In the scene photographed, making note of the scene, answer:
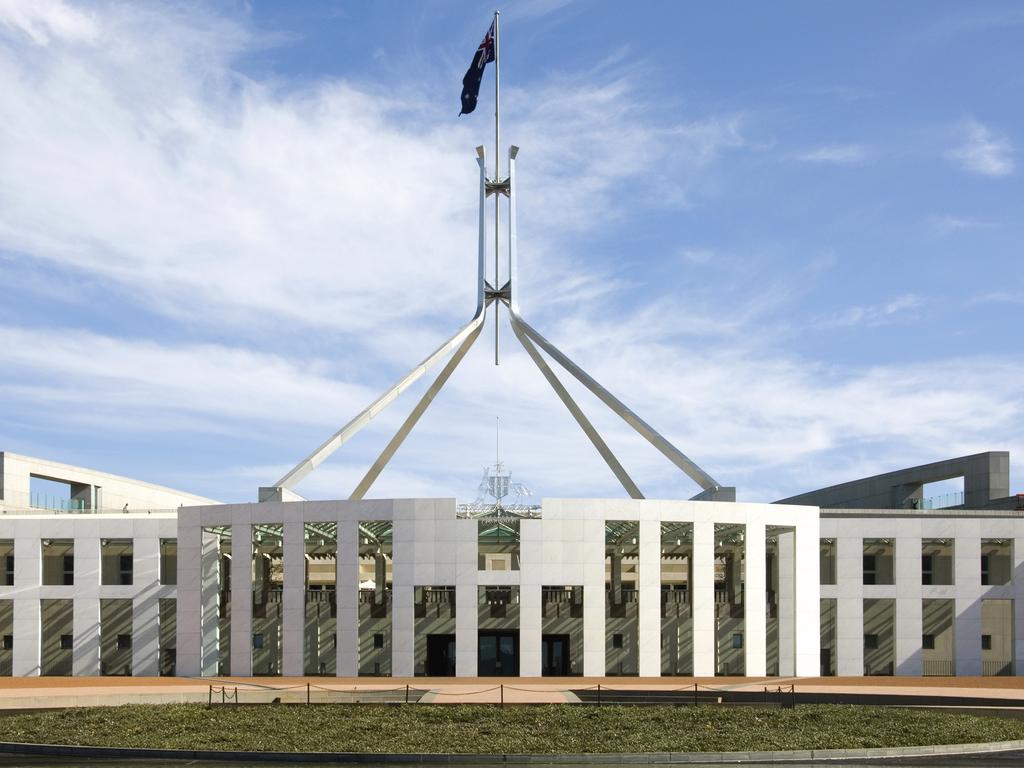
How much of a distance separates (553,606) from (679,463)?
8.29 metres

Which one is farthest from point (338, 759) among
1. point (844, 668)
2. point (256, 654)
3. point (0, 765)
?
point (844, 668)

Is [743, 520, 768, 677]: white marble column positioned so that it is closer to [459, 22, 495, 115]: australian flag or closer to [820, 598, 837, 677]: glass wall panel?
[820, 598, 837, 677]: glass wall panel

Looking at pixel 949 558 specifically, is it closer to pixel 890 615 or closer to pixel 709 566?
pixel 890 615

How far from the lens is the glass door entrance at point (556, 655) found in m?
52.0

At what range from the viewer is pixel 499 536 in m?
50.6

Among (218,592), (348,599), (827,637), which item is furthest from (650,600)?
(218,592)

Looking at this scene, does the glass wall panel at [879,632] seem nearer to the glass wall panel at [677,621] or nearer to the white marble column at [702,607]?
the glass wall panel at [677,621]

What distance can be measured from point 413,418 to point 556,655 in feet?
41.5

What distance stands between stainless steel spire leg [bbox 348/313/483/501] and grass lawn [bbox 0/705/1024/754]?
21.1 meters

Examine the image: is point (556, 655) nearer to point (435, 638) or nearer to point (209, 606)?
point (435, 638)

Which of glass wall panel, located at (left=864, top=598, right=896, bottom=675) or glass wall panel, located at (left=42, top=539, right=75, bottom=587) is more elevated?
glass wall panel, located at (left=42, top=539, right=75, bottom=587)

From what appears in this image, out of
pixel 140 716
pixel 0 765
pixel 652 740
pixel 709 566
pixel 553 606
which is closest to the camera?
pixel 0 765

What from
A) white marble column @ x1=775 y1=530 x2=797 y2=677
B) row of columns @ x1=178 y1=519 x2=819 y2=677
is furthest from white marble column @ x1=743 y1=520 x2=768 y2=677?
white marble column @ x1=775 y1=530 x2=797 y2=677

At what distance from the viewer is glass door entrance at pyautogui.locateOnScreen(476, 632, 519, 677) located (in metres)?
49.8
